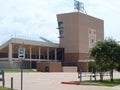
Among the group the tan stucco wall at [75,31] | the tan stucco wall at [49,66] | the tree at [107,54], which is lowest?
the tan stucco wall at [49,66]

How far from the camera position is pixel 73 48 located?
4060 inches

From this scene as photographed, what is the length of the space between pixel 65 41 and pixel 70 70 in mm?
15379

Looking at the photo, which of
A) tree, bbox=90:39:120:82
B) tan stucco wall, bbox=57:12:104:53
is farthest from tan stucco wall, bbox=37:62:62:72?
tree, bbox=90:39:120:82

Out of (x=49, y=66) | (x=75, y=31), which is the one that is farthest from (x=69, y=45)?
(x=49, y=66)

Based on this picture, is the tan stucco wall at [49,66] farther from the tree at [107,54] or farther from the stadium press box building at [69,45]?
the tree at [107,54]

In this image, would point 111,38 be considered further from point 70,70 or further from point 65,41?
point 65,41

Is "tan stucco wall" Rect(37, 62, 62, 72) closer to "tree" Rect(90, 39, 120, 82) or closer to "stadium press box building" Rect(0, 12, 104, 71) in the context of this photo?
"stadium press box building" Rect(0, 12, 104, 71)

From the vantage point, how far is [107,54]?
3588cm

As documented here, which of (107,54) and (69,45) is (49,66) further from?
(107,54)

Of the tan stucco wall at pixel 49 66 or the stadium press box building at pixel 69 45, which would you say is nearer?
the tan stucco wall at pixel 49 66

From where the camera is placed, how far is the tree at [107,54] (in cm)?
3556

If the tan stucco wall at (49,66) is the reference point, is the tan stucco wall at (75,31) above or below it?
above

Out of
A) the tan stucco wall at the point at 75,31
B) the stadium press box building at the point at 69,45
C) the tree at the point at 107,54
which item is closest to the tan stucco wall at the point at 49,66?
the stadium press box building at the point at 69,45

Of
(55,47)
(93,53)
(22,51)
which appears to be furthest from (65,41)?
(22,51)
